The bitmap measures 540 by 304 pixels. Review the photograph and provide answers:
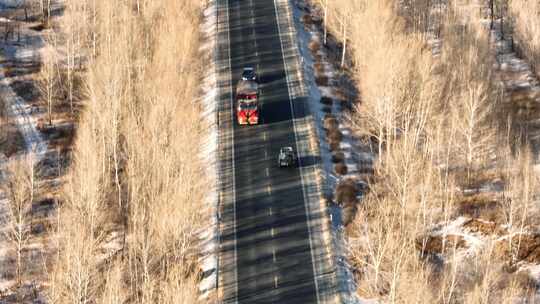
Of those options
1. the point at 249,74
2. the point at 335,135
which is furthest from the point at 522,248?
the point at 249,74

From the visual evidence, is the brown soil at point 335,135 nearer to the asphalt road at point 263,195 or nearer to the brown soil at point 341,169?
the asphalt road at point 263,195

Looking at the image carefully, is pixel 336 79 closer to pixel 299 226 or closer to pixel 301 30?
pixel 301 30

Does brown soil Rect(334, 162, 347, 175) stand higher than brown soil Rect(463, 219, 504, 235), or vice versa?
brown soil Rect(334, 162, 347, 175)

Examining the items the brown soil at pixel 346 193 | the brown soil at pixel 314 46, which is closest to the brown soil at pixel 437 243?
the brown soil at pixel 346 193

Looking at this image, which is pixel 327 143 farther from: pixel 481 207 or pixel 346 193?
pixel 481 207

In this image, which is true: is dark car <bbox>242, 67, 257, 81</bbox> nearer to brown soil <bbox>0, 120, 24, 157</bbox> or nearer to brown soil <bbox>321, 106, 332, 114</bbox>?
brown soil <bbox>321, 106, 332, 114</bbox>

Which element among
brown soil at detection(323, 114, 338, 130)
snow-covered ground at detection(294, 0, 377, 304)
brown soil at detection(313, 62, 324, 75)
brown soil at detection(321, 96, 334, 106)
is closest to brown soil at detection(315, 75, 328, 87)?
snow-covered ground at detection(294, 0, 377, 304)
